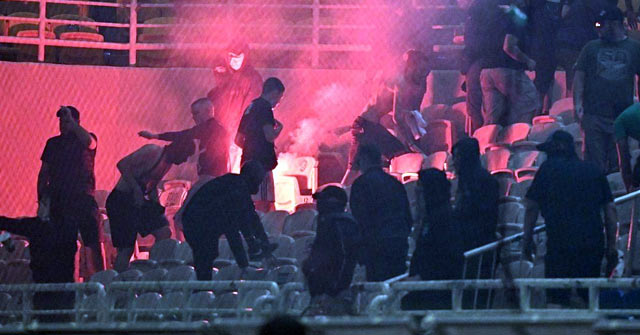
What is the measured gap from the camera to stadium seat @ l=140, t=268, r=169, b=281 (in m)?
9.38

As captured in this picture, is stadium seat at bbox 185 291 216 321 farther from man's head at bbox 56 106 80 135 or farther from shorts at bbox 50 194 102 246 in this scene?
man's head at bbox 56 106 80 135

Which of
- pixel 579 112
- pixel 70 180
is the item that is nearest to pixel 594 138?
pixel 579 112

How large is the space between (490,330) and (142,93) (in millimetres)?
10402

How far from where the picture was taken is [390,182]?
758 centimetres

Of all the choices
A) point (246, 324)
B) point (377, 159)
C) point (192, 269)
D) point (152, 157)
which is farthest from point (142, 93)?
point (246, 324)

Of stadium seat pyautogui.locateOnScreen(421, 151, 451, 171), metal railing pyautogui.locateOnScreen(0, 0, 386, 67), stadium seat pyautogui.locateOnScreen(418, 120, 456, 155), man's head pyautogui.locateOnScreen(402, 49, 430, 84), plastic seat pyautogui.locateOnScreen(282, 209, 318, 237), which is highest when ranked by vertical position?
metal railing pyautogui.locateOnScreen(0, 0, 386, 67)

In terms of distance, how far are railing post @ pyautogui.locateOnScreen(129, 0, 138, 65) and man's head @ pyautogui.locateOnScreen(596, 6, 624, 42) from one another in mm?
7562

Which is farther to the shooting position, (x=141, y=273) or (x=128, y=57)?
(x=128, y=57)

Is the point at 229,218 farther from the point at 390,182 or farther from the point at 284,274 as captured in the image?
the point at 390,182

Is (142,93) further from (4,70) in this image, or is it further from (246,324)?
(246,324)

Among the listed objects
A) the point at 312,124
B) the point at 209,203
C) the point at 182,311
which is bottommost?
the point at 182,311

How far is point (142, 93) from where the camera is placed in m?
15.1

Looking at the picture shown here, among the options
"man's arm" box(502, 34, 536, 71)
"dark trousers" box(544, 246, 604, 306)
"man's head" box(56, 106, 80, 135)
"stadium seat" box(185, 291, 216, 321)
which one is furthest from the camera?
"man's arm" box(502, 34, 536, 71)

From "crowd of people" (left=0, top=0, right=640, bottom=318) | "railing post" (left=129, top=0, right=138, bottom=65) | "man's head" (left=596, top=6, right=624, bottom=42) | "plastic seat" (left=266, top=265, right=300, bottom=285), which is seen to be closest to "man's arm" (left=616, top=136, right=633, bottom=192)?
"crowd of people" (left=0, top=0, right=640, bottom=318)
